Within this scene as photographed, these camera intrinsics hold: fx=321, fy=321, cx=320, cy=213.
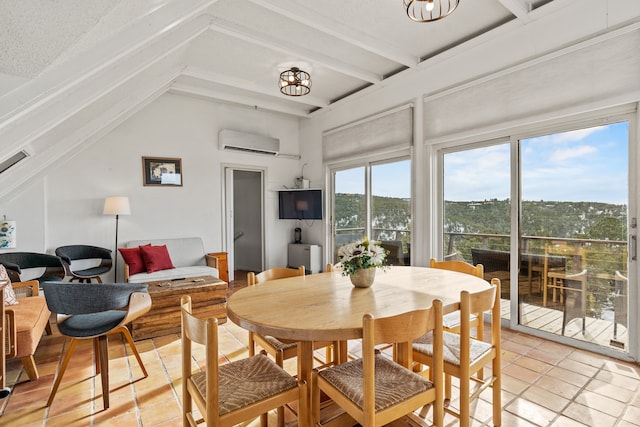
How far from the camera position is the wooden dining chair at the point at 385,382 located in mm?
1239

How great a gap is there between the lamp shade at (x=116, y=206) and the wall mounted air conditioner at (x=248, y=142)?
5.69 ft

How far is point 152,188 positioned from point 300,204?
93.7 inches

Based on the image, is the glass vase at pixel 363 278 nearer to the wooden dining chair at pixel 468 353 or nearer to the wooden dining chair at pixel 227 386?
the wooden dining chair at pixel 468 353

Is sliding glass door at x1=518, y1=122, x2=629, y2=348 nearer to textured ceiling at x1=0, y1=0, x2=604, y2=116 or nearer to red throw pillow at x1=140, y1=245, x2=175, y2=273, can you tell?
textured ceiling at x1=0, y1=0, x2=604, y2=116

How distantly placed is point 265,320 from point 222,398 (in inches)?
13.7

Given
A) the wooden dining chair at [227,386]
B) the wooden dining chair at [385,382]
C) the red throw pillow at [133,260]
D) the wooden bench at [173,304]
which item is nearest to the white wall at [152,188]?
the red throw pillow at [133,260]

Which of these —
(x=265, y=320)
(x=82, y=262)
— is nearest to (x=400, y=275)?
(x=265, y=320)

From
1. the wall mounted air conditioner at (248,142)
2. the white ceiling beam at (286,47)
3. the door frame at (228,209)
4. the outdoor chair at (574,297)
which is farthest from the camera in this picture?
the door frame at (228,209)

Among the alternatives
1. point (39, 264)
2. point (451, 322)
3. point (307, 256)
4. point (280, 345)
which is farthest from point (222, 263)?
point (451, 322)

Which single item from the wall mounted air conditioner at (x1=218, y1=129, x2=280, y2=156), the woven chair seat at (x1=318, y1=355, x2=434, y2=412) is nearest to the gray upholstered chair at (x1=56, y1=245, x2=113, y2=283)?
the wall mounted air conditioner at (x1=218, y1=129, x2=280, y2=156)

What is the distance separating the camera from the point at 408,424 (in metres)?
1.78

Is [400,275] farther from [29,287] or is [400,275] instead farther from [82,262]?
[82,262]

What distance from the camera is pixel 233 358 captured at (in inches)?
105

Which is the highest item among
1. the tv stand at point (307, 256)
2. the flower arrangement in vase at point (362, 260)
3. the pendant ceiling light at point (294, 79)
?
the pendant ceiling light at point (294, 79)
